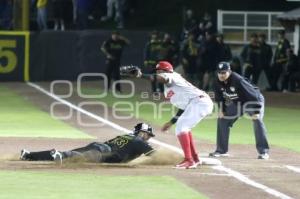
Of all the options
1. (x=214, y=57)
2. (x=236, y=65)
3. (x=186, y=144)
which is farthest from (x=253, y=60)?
(x=186, y=144)

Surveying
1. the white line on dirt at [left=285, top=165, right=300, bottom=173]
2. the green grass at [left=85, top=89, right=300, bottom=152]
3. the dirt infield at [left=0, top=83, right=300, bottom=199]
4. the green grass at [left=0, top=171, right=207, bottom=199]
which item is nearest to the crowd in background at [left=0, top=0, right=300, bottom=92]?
the green grass at [left=85, top=89, right=300, bottom=152]

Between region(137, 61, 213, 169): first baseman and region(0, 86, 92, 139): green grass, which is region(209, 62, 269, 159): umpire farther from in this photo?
region(0, 86, 92, 139): green grass

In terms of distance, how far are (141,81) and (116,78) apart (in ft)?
12.5

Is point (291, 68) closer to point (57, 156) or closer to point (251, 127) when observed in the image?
point (251, 127)

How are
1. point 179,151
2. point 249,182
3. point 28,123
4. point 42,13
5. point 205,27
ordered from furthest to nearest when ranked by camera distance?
1. point 42,13
2. point 205,27
3. point 28,123
4. point 179,151
5. point 249,182

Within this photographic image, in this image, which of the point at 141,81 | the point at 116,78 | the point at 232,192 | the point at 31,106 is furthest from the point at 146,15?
the point at 232,192

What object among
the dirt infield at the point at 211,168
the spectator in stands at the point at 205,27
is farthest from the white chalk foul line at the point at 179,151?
the spectator in stands at the point at 205,27

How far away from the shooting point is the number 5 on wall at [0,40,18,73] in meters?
33.6

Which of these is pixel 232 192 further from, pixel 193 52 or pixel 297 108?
pixel 193 52

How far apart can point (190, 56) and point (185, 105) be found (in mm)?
16026

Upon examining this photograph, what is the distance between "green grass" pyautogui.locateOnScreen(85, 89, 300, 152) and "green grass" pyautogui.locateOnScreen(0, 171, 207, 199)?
5.36m

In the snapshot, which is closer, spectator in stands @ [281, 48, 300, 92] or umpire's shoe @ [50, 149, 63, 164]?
umpire's shoe @ [50, 149, 63, 164]

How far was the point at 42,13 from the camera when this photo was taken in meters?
35.8

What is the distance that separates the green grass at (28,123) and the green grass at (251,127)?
2.26 metres
